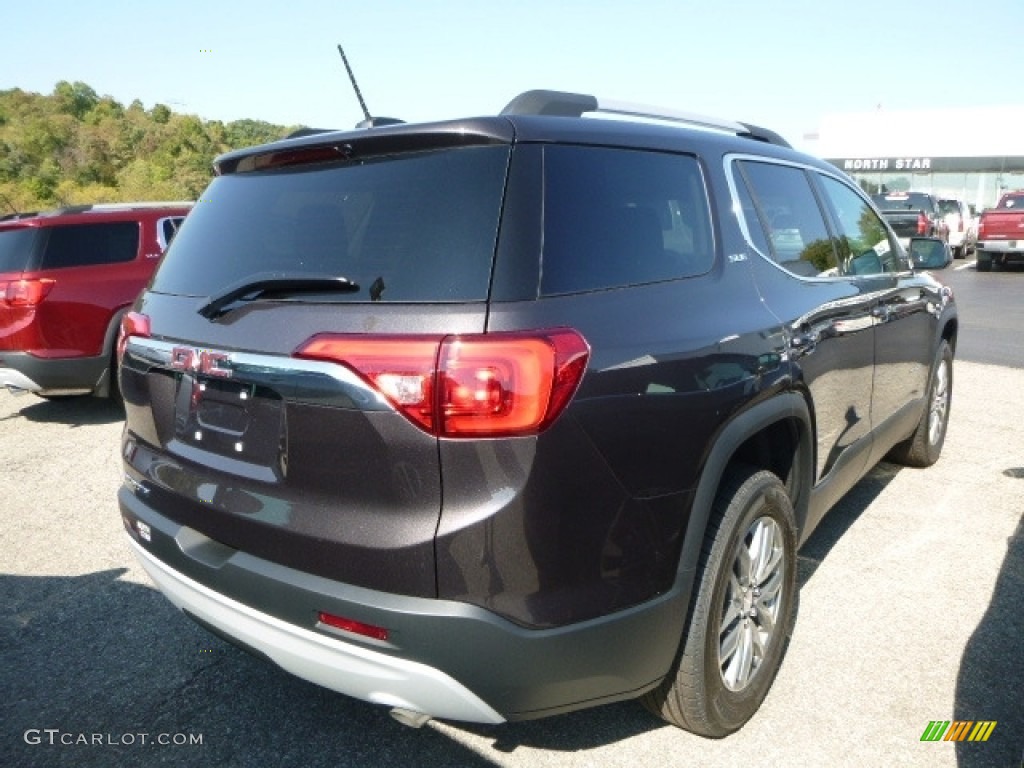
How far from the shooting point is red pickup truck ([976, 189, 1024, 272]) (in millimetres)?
17922

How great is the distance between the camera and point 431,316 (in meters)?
1.75

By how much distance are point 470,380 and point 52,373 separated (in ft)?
18.7

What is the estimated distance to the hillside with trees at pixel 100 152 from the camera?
60438 millimetres

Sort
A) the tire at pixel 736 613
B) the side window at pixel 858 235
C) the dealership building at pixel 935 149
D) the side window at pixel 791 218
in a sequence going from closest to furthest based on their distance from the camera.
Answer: the tire at pixel 736 613 < the side window at pixel 791 218 < the side window at pixel 858 235 < the dealership building at pixel 935 149

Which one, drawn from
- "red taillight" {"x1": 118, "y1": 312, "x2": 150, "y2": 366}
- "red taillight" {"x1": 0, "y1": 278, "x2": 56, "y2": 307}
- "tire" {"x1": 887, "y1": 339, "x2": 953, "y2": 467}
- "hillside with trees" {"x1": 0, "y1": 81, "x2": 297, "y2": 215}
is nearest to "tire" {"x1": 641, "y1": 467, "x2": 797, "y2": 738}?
"red taillight" {"x1": 118, "y1": 312, "x2": 150, "y2": 366}

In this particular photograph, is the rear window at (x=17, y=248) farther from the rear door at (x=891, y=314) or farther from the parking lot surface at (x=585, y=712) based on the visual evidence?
the rear door at (x=891, y=314)

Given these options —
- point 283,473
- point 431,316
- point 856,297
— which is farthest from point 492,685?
point 856,297

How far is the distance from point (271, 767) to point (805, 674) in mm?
1819

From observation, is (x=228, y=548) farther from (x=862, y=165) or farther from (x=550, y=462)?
(x=862, y=165)

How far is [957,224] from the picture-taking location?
22.3 meters

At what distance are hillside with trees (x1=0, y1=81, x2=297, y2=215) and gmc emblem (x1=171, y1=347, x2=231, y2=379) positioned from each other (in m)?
53.0

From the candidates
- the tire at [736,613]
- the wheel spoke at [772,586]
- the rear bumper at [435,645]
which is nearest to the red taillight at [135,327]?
the rear bumper at [435,645]

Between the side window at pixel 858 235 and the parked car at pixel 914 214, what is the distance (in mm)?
13669

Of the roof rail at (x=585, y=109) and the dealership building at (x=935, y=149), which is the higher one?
the dealership building at (x=935, y=149)
